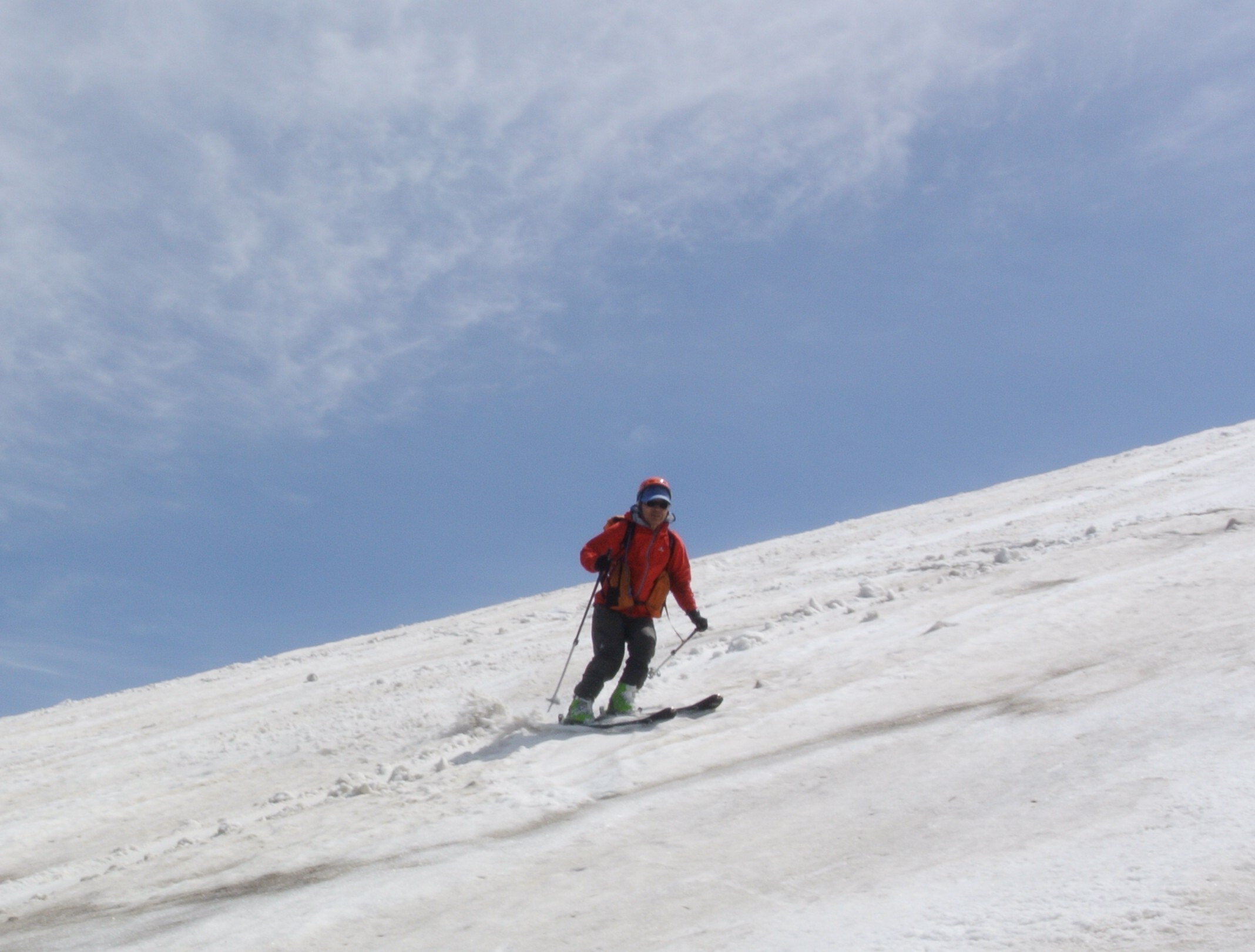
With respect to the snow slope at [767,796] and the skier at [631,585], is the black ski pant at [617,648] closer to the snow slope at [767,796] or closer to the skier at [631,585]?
the skier at [631,585]

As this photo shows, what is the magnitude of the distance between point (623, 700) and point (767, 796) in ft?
7.67

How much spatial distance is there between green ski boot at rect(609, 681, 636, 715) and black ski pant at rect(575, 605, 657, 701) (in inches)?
1.8

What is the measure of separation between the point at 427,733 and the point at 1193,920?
21.2 ft

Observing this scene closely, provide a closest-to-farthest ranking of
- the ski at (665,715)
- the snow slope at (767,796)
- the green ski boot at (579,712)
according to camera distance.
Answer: the snow slope at (767,796) → the ski at (665,715) → the green ski boot at (579,712)

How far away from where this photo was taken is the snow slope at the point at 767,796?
13.0 feet

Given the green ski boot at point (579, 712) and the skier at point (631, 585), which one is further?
the skier at point (631, 585)

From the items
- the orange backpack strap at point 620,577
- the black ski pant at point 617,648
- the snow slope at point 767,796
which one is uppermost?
the orange backpack strap at point 620,577

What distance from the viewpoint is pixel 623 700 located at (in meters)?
7.63

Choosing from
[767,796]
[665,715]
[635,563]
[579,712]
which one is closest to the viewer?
[767,796]

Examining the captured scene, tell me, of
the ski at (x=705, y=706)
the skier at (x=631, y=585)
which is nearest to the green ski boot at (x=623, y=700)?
the skier at (x=631, y=585)

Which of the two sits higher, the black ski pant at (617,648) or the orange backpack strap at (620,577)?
the orange backpack strap at (620,577)

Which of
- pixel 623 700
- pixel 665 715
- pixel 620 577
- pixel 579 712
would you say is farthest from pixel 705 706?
pixel 620 577

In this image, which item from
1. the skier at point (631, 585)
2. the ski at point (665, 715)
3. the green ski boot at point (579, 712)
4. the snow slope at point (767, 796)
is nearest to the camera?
the snow slope at point (767, 796)

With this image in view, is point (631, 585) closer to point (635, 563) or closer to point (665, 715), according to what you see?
point (635, 563)
